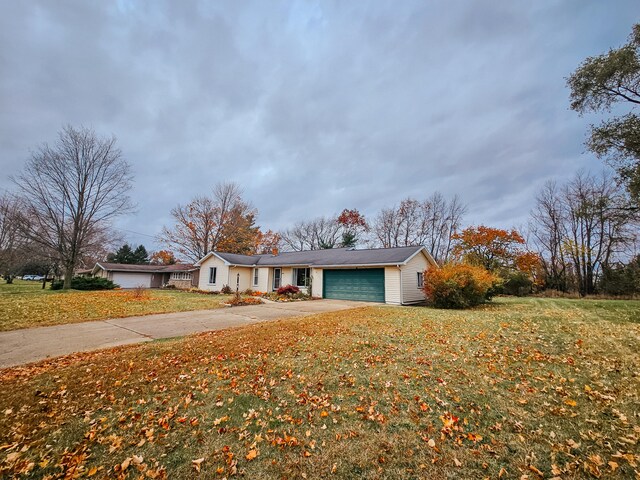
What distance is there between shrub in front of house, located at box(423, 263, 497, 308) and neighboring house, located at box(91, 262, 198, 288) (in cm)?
2814

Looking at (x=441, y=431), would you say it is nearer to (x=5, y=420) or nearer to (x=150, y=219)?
(x=5, y=420)

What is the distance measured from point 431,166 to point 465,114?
9954 millimetres

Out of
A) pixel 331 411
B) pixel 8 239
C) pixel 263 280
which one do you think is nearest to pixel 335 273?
pixel 263 280

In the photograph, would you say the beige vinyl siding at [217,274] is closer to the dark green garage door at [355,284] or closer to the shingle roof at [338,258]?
the shingle roof at [338,258]

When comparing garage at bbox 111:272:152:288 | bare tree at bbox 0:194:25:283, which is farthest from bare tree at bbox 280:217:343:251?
bare tree at bbox 0:194:25:283

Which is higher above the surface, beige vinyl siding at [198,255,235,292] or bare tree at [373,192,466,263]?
bare tree at [373,192,466,263]

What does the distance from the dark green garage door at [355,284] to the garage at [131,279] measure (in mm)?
29216

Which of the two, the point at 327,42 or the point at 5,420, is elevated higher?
the point at 327,42

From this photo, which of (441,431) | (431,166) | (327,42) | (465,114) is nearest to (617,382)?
(441,431)

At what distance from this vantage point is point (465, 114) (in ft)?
57.2

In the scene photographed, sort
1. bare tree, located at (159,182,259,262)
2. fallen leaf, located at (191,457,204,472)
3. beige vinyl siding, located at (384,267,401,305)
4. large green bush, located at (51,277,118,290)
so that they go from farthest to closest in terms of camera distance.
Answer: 1. bare tree, located at (159,182,259,262)
2. large green bush, located at (51,277,118,290)
3. beige vinyl siding, located at (384,267,401,305)
4. fallen leaf, located at (191,457,204,472)

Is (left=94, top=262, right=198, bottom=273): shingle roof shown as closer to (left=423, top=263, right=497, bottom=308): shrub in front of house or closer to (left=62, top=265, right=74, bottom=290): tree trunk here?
(left=62, top=265, right=74, bottom=290): tree trunk

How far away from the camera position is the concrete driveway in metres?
6.19

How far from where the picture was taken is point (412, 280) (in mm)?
18016
